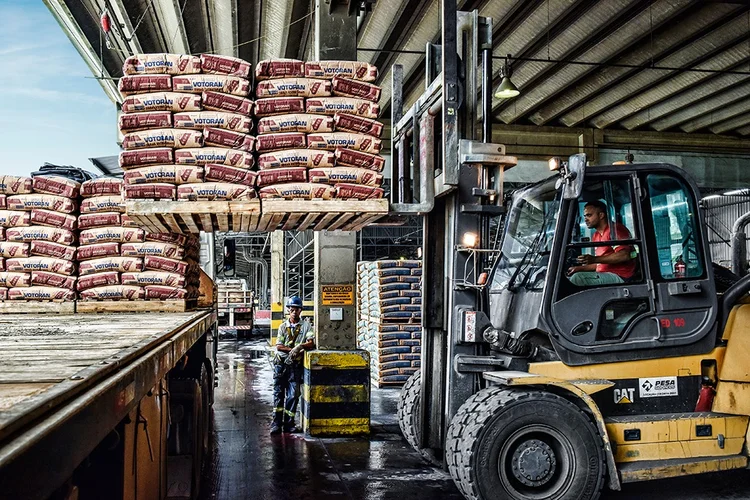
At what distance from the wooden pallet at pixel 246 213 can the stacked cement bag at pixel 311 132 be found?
0.33 feet

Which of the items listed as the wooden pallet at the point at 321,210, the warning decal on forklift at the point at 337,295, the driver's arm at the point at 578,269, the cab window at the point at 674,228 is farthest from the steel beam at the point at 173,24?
the cab window at the point at 674,228

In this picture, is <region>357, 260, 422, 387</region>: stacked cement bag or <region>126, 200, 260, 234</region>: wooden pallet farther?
<region>357, 260, 422, 387</region>: stacked cement bag

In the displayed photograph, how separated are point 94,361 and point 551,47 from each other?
45.2 feet

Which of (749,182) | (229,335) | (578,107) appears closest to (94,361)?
(578,107)

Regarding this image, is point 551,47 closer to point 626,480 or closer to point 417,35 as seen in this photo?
point 417,35

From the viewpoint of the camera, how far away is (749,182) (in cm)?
1939

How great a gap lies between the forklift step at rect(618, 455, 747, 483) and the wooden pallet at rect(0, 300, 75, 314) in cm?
508

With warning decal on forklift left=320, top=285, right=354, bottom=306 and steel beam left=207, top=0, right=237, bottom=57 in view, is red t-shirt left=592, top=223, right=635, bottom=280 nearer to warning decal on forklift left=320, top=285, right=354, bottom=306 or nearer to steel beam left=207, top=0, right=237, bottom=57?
warning decal on forklift left=320, top=285, right=354, bottom=306

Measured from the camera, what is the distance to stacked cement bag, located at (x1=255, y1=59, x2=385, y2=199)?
233 inches

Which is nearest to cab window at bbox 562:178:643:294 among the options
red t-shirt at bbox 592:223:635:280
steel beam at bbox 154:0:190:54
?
red t-shirt at bbox 592:223:635:280

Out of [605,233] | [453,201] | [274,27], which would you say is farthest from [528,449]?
[274,27]

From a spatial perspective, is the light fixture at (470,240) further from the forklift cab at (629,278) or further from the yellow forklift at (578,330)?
the forklift cab at (629,278)

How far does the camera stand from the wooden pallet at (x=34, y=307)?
258 inches

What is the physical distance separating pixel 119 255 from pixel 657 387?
5.00m
